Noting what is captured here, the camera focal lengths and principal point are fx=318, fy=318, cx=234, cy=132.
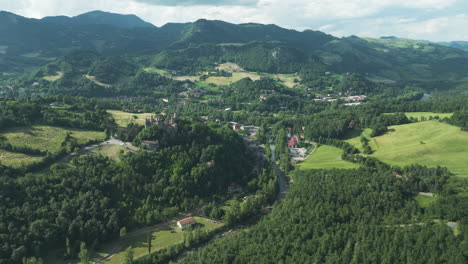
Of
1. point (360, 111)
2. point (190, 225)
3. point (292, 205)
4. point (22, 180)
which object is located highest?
point (360, 111)

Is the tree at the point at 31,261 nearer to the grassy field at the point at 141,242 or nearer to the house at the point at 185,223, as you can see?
the grassy field at the point at 141,242

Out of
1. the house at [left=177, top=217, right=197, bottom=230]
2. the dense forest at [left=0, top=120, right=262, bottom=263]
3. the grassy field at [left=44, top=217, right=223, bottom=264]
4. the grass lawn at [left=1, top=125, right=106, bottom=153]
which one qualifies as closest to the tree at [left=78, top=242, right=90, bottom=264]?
the grassy field at [left=44, top=217, right=223, bottom=264]

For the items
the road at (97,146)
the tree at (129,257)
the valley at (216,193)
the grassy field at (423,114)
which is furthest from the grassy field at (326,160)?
the tree at (129,257)

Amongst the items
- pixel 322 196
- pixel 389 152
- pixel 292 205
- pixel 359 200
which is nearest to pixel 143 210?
pixel 292 205

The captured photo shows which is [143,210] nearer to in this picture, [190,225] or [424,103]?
[190,225]

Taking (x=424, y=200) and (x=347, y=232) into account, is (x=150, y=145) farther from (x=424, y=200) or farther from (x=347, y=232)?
(x=424, y=200)

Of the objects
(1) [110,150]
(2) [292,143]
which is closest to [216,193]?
(1) [110,150]
